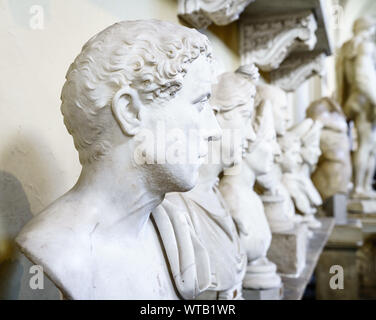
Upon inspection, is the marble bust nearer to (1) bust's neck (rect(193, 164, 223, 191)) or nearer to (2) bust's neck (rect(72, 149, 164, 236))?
(2) bust's neck (rect(72, 149, 164, 236))

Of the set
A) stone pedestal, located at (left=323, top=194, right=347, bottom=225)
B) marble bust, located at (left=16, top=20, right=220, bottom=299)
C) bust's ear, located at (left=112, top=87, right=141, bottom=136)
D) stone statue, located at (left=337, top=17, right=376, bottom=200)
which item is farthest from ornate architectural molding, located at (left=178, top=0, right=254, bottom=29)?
stone statue, located at (left=337, top=17, right=376, bottom=200)

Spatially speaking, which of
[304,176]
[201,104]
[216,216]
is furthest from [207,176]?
[304,176]

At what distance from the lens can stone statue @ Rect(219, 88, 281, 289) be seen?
150 centimetres

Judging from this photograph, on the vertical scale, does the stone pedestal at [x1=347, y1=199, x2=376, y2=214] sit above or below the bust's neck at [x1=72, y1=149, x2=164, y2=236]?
below

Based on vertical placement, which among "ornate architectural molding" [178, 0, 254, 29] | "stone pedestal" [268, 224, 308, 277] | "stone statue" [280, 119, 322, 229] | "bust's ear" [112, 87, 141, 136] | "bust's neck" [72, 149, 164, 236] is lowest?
"stone pedestal" [268, 224, 308, 277]

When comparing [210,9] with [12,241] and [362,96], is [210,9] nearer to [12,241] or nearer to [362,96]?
[12,241]

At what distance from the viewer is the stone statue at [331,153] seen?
11.8ft

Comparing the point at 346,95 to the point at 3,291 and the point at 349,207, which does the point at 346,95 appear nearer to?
the point at 349,207

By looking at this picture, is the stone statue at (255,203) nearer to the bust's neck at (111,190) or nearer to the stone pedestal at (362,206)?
the bust's neck at (111,190)

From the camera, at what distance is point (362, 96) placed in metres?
4.66

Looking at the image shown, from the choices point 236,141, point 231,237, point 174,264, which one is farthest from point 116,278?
point 236,141

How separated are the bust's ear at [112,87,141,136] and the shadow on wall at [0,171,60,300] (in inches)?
13.0

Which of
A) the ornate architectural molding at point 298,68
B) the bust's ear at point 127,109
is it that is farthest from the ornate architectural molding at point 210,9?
the ornate architectural molding at point 298,68

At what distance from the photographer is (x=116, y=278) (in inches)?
34.1
